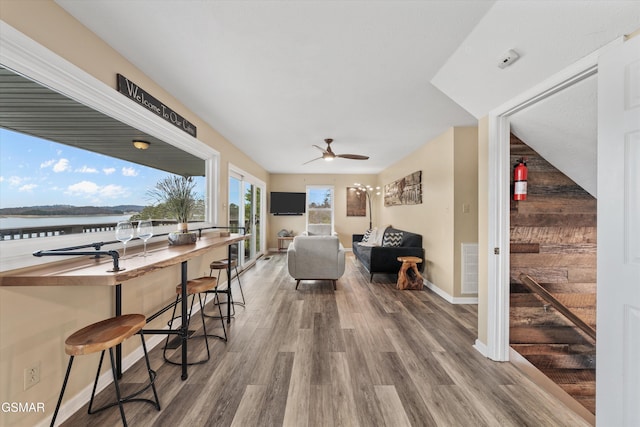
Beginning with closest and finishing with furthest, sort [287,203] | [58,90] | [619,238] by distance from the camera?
1. [619,238]
2. [58,90]
3. [287,203]

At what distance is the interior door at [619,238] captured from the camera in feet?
3.58

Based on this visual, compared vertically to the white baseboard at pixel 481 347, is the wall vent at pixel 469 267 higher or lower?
higher

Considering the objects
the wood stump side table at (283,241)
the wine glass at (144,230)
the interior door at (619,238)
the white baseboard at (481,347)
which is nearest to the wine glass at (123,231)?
the wine glass at (144,230)

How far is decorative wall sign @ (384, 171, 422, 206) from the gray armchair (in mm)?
1897

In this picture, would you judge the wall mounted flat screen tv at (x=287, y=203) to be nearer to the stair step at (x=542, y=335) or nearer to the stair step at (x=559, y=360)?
the stair step at (x=542, y=335)

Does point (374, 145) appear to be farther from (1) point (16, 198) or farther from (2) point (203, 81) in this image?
(1) point (16, 198)

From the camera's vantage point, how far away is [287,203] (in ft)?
24.8

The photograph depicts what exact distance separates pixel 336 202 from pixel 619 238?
6.63 meters

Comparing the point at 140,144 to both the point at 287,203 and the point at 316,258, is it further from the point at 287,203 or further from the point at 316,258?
the point at 287,203

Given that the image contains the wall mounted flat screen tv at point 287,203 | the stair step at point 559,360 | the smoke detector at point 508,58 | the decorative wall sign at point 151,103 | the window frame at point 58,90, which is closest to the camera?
the window frame at point 58,90

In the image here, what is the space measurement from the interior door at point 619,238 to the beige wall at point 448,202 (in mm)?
2252

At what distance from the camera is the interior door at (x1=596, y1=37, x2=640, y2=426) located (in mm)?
1091

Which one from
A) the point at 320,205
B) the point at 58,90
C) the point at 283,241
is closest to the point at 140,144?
the point at 58,90

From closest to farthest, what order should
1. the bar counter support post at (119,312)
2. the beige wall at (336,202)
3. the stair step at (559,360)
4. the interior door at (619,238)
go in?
1. the interior door at (619,238)
2. the bar counter support post at (119,312)
3. the stair step at (559,360)
4. the beige wall at (336,202)
